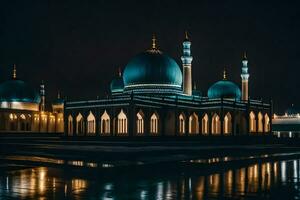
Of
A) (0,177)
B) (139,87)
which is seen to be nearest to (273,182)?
(0,177)

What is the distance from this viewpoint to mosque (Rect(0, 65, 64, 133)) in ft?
248

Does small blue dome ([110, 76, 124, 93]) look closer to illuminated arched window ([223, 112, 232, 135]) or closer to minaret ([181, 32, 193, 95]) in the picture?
minaret ([181, 32, 193, 95])

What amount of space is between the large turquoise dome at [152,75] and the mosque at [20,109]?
Answer: 2365 cm

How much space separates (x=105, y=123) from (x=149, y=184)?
140ft

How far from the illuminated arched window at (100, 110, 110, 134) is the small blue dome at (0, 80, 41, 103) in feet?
88.4

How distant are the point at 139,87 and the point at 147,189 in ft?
157

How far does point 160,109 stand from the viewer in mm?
56469

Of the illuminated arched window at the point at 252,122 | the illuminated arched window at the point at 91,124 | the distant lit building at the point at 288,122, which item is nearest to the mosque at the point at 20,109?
the illuminated arched window at the point at 91,124

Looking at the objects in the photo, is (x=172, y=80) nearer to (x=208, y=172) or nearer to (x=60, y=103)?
(x=60, y=103)

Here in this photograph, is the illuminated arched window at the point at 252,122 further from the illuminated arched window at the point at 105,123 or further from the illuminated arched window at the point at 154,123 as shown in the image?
the illuminated arched window at the point at 105,123

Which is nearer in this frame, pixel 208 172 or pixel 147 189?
pixel 147 189

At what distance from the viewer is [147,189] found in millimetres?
13461

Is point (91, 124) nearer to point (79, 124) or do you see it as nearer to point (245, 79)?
point (79, 124)

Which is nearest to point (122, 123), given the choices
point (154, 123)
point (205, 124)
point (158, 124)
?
point (154, 123)
